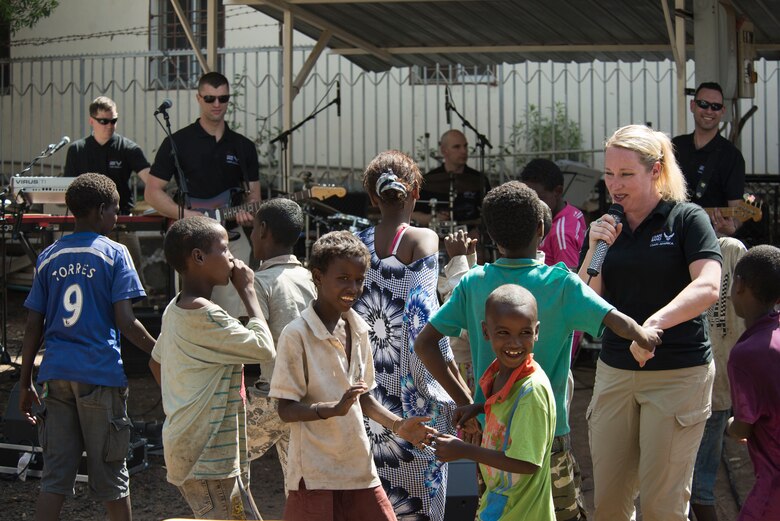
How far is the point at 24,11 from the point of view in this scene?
1598 cm

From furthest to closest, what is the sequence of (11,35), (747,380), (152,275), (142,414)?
1. (11,35)
2. (152,275)
3. (142,414)
4. (747,380)

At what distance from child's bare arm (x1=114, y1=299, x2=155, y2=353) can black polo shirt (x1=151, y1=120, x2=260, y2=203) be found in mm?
2837

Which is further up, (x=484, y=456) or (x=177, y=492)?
(x=484, y=456)

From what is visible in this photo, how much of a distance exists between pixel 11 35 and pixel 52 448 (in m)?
14.3

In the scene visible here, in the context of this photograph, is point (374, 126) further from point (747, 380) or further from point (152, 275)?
point (747, 380)

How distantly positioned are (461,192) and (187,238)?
665 centimetres

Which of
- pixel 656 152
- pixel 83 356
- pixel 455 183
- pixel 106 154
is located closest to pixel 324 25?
pixel 455 183

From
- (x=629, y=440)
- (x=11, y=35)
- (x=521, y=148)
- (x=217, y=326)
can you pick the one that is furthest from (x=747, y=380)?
(x=11, y=35)

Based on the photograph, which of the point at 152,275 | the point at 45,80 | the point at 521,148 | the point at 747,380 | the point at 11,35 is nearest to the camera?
the point at 747,380

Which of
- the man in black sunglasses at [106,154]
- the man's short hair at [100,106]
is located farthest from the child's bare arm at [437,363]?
the man's short hair at [100,106]

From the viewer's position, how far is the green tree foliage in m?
15.3

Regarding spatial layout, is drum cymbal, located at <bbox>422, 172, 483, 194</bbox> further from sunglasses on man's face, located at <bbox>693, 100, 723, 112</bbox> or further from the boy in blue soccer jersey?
the boy in blue soccer jersey

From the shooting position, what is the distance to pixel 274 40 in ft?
55.1

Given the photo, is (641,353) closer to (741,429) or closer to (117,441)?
(741,429)
